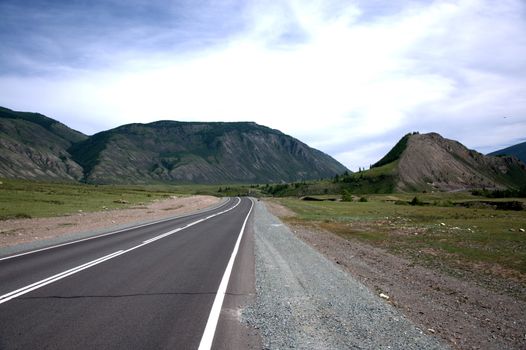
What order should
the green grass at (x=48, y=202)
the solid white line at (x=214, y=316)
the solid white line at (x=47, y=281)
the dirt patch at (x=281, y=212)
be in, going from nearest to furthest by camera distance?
1. the solid white line at (x=214, y=316)
2. the solid white line at (x=47, y=281)
3. the green grass at (x=48, y=202)
4. the dirt patch at (x=281, y=212)

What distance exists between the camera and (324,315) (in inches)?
318

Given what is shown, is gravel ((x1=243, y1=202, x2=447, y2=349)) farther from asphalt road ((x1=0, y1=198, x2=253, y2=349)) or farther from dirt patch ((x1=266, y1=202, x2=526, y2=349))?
asphalt road ((x1=0, y1=198, x2=253, y2=349))

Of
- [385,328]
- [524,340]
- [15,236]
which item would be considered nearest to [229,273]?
[385,328]

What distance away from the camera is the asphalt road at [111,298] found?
6.39m

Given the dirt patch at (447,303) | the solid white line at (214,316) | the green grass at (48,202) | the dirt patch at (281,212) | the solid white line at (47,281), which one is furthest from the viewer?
the dirt patch at (281,212)

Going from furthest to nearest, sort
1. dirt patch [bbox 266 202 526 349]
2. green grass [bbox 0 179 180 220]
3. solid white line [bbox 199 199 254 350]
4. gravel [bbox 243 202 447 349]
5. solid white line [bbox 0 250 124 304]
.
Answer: green grass [bbox 0 179 180 220], solid white line [bbox 0 250 124 304], dirt patch [bbox 266 202 526 349], gravel [bbox 243 202 447 349], solid white line [bbox 199 199 254 350]

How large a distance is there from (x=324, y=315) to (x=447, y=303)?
484cm

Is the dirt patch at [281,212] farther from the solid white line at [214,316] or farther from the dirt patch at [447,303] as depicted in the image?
the solid white line at [214,316]

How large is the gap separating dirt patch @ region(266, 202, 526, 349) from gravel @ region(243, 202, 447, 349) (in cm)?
73

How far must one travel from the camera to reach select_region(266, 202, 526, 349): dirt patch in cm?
803

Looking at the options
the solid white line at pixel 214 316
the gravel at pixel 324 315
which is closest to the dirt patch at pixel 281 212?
the gravel at pixel 324 315

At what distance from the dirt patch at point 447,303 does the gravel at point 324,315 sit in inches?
28.6

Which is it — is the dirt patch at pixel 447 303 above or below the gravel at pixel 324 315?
below

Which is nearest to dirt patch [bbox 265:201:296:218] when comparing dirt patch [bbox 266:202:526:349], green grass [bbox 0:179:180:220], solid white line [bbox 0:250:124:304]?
green grass [bbox 0:179:180:220]
